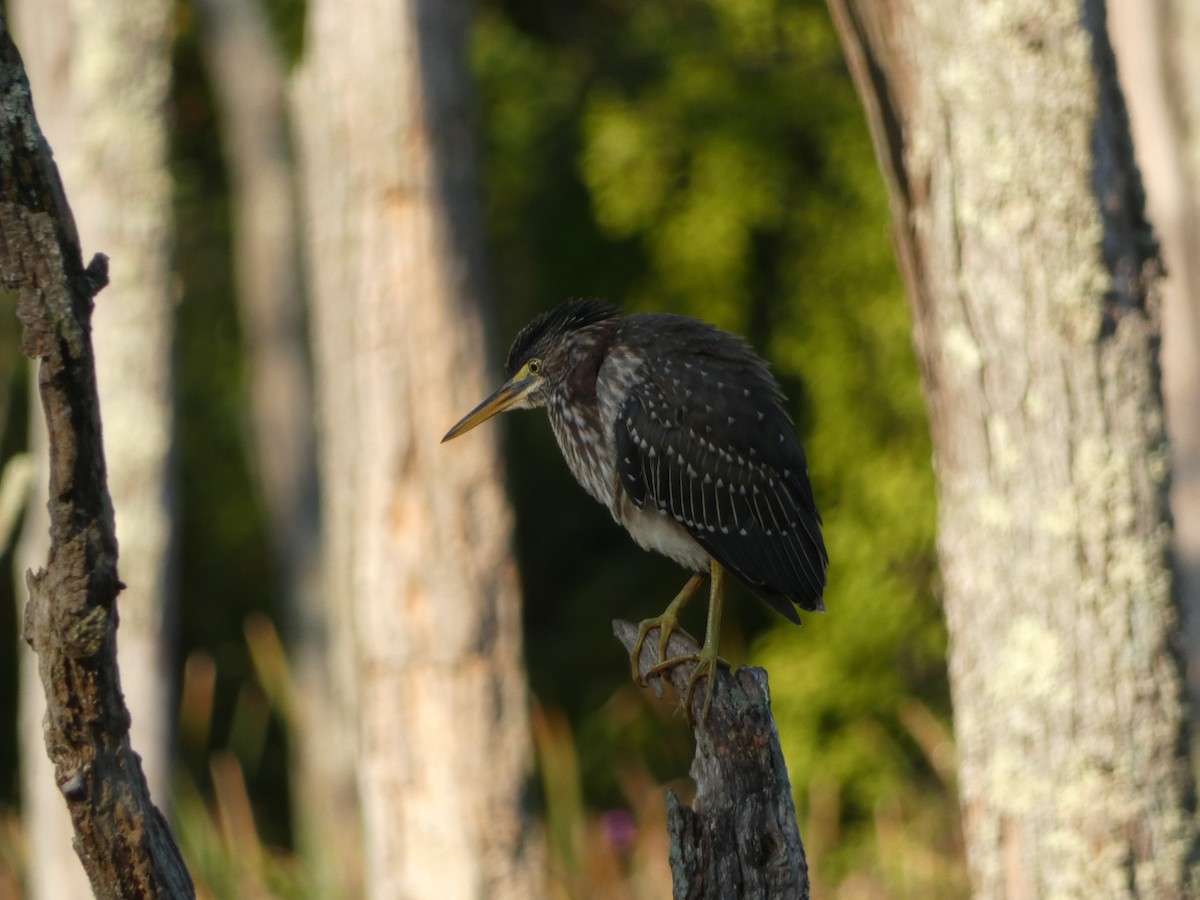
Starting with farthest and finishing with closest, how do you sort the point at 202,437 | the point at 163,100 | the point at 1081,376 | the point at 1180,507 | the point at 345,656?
the point at 202,437 → the point at 345,656 → the point at 1180,507 → the point at 163,100 → the point at 1081,376

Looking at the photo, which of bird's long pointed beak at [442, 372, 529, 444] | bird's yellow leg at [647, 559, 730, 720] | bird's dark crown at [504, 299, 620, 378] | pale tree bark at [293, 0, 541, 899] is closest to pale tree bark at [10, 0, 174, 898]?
pale tree bark at [293, 0, 541, 899]

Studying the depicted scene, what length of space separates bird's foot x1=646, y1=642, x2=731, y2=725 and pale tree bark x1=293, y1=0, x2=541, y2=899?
1881 mm

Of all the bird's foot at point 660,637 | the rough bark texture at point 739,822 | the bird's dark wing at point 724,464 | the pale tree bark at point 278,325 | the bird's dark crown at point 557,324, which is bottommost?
the rough bark texture at point 739,822

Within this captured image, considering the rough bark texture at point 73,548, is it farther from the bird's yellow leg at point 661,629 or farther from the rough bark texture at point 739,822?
the bird's yellow leg at point 661,629

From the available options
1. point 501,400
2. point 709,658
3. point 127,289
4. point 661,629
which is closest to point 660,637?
point 661,629

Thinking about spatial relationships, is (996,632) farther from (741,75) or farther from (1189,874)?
(741,75)

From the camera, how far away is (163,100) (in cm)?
601

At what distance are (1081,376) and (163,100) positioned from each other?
3.66 m

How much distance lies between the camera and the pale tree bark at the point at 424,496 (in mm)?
5637

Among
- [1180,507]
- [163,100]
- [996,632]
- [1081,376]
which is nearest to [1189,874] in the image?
[996,632]

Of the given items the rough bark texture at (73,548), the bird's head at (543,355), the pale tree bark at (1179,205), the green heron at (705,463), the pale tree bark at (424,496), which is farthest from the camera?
the pale tree bark at (1179,205)

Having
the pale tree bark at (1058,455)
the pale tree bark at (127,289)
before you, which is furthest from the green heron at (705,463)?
the pale tree bark at (127,289)

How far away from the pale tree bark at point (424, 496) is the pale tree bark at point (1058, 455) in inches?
83.7

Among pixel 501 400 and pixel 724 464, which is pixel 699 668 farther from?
pixel 501 400
